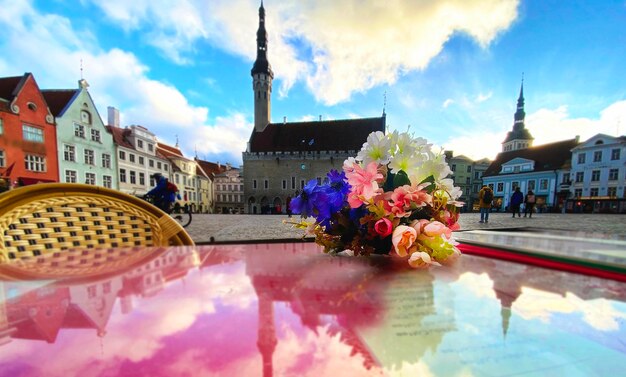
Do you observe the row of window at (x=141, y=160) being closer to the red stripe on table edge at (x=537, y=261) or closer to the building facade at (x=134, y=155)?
the building facade at (x=134, y=155)

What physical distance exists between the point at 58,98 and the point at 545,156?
40.7m

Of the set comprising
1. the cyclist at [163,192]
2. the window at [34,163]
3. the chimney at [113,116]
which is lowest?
the cyclist at [163,192]

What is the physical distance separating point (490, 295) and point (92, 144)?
22.7m

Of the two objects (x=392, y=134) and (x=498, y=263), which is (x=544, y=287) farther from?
(x=392, y=134)

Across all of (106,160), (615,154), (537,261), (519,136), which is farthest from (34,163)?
(519,136)

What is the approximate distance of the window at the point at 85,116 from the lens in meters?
16.5

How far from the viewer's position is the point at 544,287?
0.76 m

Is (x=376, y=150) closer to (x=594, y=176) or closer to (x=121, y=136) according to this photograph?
(x=121, y=136)

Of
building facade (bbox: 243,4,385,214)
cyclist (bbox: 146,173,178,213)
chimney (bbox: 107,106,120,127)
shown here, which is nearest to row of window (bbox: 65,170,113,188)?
chimney (bbox: 107,106,120,127)

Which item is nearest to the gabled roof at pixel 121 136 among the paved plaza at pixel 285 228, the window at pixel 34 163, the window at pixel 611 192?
the window at pixel 34 163

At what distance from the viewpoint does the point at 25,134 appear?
13195 mm

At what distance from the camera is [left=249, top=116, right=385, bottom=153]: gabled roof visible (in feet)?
88.8

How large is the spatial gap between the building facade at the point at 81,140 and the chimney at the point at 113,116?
12.1 ft

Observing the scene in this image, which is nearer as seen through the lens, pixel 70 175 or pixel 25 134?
pixel 25 134
